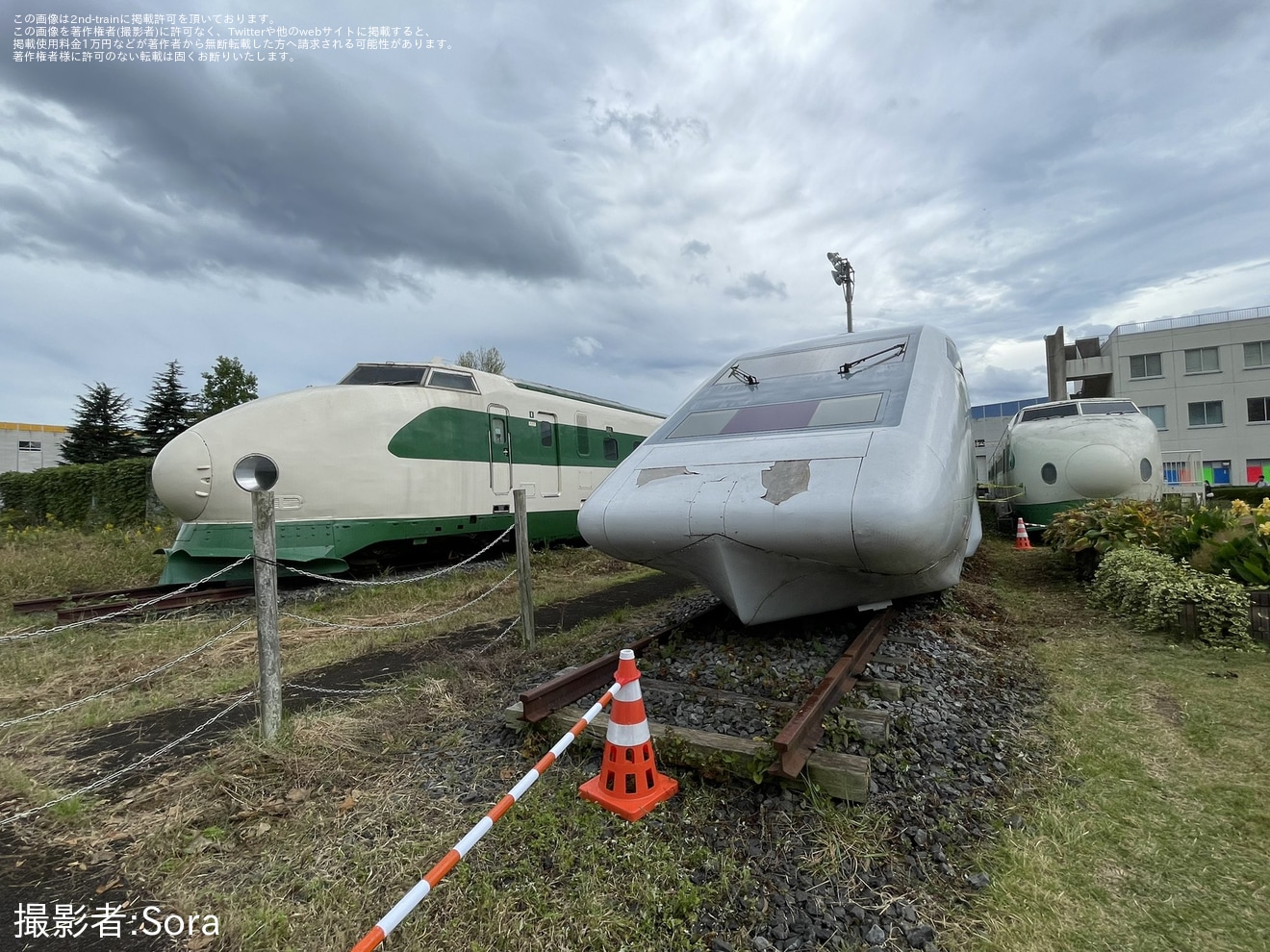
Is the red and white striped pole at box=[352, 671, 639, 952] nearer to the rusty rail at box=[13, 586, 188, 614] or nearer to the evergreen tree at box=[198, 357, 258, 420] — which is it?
the rusty rail at box=[13, 586, 188, 614]

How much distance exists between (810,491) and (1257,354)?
41042 mm

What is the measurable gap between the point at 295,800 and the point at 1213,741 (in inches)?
189

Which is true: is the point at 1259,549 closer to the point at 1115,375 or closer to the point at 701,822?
the point at 701,822

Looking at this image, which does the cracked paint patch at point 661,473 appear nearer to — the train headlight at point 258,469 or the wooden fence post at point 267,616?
the wooden fence post at point 267,616

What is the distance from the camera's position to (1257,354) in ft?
102

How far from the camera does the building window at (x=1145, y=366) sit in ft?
109

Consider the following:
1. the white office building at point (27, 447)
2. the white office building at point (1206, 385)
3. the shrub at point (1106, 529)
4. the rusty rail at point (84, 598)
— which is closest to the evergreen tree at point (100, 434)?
the white office building at point (27, 447)

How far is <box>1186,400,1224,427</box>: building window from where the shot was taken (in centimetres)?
3181

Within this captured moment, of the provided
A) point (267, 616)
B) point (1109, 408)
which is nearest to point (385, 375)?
point (267, 616)

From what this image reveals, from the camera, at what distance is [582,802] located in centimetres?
280

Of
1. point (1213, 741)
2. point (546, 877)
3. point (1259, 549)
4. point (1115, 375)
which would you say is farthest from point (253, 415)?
point (1115, 375)

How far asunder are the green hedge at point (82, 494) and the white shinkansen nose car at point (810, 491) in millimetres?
20322

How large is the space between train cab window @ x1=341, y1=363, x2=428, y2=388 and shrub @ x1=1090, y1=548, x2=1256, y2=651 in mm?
8978

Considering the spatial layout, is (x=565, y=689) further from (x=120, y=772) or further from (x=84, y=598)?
(x=84, y=598)
